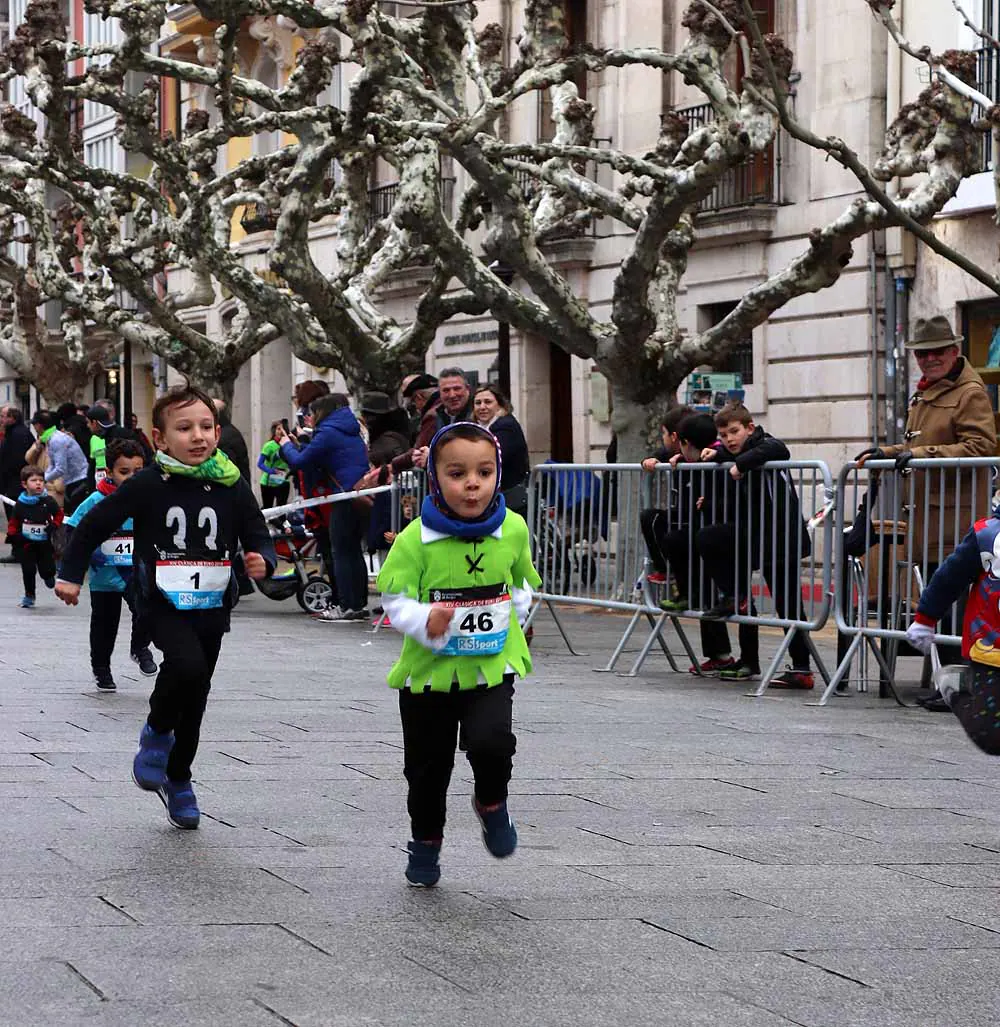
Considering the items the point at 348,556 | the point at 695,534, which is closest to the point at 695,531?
the point at 695,534

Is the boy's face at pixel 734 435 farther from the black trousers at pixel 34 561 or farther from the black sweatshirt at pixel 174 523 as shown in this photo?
the black trousers at pixel 34 561

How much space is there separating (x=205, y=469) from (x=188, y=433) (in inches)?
6.3

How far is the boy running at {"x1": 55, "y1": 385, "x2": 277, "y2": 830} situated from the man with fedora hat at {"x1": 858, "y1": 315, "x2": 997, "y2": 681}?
14.2 ft

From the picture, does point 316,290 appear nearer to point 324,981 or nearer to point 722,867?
point 722,867

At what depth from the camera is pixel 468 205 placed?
78.2 feet

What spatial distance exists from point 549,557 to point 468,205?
10.5 metres

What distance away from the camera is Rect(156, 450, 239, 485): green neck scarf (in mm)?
7277

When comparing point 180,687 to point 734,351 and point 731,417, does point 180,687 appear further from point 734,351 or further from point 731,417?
point 734,351

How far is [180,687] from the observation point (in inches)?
273

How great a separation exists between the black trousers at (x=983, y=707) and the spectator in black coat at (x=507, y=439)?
7.95 meters

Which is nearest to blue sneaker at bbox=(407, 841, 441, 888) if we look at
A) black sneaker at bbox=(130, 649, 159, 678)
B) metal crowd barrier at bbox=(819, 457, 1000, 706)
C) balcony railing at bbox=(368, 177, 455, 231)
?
metal crowd barrier at bbox=(819, 457, 1000, 706)

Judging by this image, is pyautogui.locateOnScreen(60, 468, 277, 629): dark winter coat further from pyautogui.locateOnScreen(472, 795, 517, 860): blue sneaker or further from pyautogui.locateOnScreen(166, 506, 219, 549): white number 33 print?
pyautogui.locateOnScreen(472, 795, 517, 860): blue sneaker

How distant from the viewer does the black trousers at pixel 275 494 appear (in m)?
31.0

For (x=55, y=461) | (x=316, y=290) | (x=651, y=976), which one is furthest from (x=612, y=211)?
(x=651, y=976)
